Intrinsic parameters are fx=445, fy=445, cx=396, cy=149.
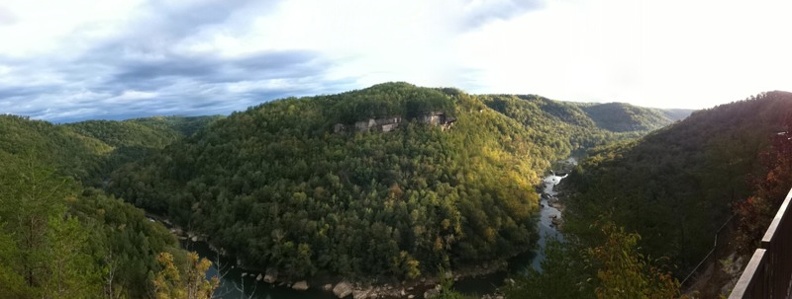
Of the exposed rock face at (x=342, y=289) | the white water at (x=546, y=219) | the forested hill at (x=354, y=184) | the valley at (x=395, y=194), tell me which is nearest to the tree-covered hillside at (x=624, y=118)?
the valley at (x=395, y=194)

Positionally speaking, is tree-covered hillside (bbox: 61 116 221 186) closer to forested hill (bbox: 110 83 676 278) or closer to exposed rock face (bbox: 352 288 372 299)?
forested hill (bbox: 110 83 676 278)

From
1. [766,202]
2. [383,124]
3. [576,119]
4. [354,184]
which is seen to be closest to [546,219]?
[354,184]

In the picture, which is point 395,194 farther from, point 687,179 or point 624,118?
point 624,118

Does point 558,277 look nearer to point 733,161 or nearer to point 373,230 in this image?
point 733,161

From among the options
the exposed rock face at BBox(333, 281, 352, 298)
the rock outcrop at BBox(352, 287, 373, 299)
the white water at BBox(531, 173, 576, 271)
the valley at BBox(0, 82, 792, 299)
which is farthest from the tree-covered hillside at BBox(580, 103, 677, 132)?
the exposed rock face at BBox(333, 281, 352, 298)

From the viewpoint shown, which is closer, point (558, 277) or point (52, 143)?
point (558, 277)

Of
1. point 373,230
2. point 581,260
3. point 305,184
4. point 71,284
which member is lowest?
point 373,230

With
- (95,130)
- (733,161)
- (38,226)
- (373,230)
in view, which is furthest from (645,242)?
(95,130)
